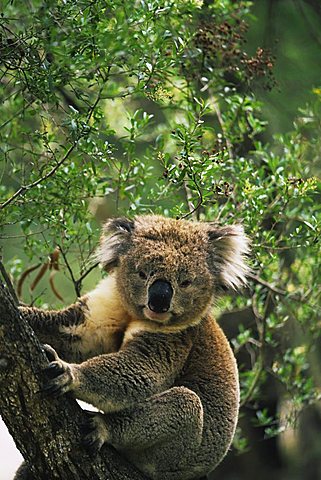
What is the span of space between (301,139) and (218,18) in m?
1.18

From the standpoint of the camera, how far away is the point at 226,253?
526 centimetres

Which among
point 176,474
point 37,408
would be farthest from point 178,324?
point 37,408

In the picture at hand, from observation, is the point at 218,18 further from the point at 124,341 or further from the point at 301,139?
the point at 124,341

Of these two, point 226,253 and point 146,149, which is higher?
point 146,149

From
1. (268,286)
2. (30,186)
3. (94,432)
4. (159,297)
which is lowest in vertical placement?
(268,286)

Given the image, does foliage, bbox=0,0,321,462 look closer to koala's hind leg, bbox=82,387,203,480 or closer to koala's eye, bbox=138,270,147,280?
koala's eye, bbox=138,270,147,280

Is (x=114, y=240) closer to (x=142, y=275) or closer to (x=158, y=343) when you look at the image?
(x=142, y=275)

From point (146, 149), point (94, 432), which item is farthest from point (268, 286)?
point (94, 432)

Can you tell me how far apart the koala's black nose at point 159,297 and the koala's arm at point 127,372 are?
20 cm

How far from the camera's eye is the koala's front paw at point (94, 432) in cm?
408

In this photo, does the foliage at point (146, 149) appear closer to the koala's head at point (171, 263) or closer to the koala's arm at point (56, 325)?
the koala's head at point (171, 263)

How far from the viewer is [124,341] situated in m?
4.85

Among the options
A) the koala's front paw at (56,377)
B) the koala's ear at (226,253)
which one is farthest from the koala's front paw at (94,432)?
the koala's ear at (226,253)

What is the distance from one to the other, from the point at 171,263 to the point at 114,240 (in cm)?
→ 49
